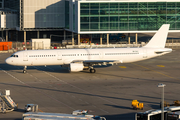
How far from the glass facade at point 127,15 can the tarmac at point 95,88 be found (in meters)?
34.0

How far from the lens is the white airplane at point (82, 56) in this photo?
6247 centimetres

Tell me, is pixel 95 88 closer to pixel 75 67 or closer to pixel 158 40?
pixel 75 67

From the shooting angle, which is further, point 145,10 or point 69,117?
point 145,10

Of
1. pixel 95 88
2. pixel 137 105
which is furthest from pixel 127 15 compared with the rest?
pixel 137 105

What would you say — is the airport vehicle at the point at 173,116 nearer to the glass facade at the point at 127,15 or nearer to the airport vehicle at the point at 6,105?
the airport vehicle at the point at 6,105

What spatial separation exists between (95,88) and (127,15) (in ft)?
193

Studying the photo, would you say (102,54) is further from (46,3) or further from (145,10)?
(46,3)

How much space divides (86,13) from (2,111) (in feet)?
230

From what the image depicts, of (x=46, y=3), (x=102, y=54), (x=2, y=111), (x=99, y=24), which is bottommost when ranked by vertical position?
(x=2, y=111)

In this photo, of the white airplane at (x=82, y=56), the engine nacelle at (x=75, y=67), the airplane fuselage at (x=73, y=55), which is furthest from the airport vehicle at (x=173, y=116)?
the airplane fuselage at (x=73, y=55)

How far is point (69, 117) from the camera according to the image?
31.9 meters

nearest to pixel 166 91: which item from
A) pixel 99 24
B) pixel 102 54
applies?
pixel 102 54

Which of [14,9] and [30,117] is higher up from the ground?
[14,9]

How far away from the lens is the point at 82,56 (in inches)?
2544
